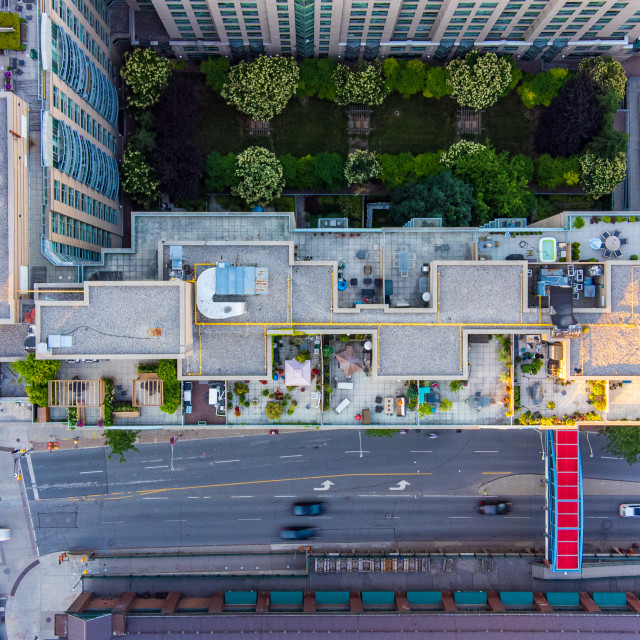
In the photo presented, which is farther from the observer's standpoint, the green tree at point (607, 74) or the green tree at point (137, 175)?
the green tree at point (607, 74)

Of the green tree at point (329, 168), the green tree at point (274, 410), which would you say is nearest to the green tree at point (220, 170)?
the green tree at point (329, 168)

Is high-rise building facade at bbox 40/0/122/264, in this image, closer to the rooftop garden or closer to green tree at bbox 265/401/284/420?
the rooftop garden

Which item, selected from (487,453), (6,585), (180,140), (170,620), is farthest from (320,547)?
(180,140)

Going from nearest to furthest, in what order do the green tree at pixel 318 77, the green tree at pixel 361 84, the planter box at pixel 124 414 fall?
the planter box at pixel 124 414
the green tree at pixel 361 84
the green tree at pixel 318 77

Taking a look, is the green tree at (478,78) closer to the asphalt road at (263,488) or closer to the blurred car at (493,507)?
the asphalt road at (263,488)

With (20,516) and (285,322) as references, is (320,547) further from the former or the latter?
(20,516)

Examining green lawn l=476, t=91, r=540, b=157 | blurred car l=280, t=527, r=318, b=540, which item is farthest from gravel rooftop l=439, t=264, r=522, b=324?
blurred car l=280, t=527, r=318, b=540

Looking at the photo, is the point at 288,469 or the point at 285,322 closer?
the point at 285,322
